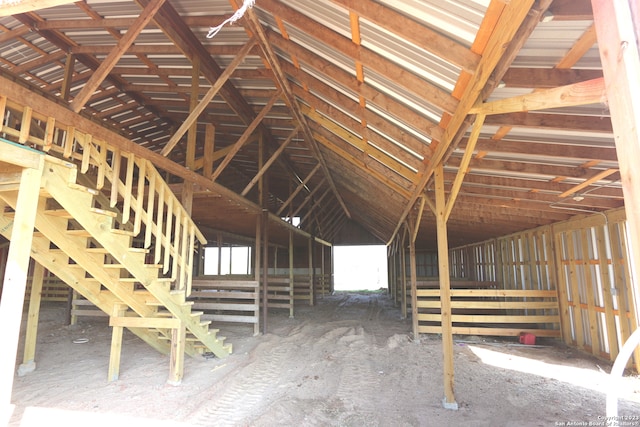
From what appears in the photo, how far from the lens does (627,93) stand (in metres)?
1.07

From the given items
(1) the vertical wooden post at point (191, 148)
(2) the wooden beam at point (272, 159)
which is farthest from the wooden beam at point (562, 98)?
(2) the wooden beam at point (272, 159)

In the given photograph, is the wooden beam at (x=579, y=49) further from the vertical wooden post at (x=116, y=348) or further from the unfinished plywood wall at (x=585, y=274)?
the vertical wooden post at (x=116, y=348)

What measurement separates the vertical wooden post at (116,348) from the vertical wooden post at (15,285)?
2.48m

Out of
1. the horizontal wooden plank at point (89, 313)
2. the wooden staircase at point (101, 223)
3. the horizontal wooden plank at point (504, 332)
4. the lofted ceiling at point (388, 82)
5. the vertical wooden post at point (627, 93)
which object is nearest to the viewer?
the vertical wooden post at point (627, 93)

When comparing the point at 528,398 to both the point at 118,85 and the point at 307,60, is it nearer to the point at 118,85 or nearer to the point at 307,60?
the point at 307,60

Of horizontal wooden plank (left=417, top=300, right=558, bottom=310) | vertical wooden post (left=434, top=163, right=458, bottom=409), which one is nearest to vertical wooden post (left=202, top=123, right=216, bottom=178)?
vertical wooden post (left=434, top=163, right=458, bottom=409)

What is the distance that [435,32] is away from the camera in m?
2.37

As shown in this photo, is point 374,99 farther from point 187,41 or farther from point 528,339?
point 528,339

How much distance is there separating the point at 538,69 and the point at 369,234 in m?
19.6

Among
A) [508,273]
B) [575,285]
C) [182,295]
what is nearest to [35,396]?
[182,295]

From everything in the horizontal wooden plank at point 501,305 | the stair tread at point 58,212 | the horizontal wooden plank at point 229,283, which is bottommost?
the horizontal wooden plank at point 501,305

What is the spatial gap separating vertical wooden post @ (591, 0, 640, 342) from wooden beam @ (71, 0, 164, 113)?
413cm

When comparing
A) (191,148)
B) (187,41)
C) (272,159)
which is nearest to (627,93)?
(187,41)

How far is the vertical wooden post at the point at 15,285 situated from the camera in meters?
2.48
